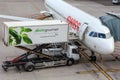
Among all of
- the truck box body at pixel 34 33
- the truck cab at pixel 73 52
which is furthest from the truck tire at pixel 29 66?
the truck cab at pixel 73 52

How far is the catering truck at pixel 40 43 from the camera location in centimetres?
2106

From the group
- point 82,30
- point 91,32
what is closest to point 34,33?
point 82,30

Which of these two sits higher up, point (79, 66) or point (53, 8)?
point (53, 8)

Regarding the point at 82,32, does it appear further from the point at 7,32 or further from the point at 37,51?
the point at 7,32

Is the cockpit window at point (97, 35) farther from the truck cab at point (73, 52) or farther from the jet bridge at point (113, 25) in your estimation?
the jet bridge at point (113, 25)

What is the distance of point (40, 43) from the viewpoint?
2189 cm

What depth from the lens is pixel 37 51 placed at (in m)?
22.7

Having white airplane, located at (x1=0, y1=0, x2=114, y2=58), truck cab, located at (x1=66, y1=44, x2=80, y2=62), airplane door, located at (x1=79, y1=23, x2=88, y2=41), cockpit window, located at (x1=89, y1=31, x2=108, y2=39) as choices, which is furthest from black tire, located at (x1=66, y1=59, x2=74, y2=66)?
cockpit window, located at (x1=89, y1=31, x2=108, y2=39)

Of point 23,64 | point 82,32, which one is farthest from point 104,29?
point 23,64

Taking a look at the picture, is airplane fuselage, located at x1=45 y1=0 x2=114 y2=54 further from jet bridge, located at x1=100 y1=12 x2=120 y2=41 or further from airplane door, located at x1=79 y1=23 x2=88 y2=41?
jet bridge, located at x1=100 y1=12 x2=120 y2=41

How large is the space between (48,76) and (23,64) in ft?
7.27

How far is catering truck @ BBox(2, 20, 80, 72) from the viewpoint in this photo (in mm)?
21062

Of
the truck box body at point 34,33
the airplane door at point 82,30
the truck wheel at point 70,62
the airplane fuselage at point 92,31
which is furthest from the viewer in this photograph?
the airplane door at point 82,30

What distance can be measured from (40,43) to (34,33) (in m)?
0.97
